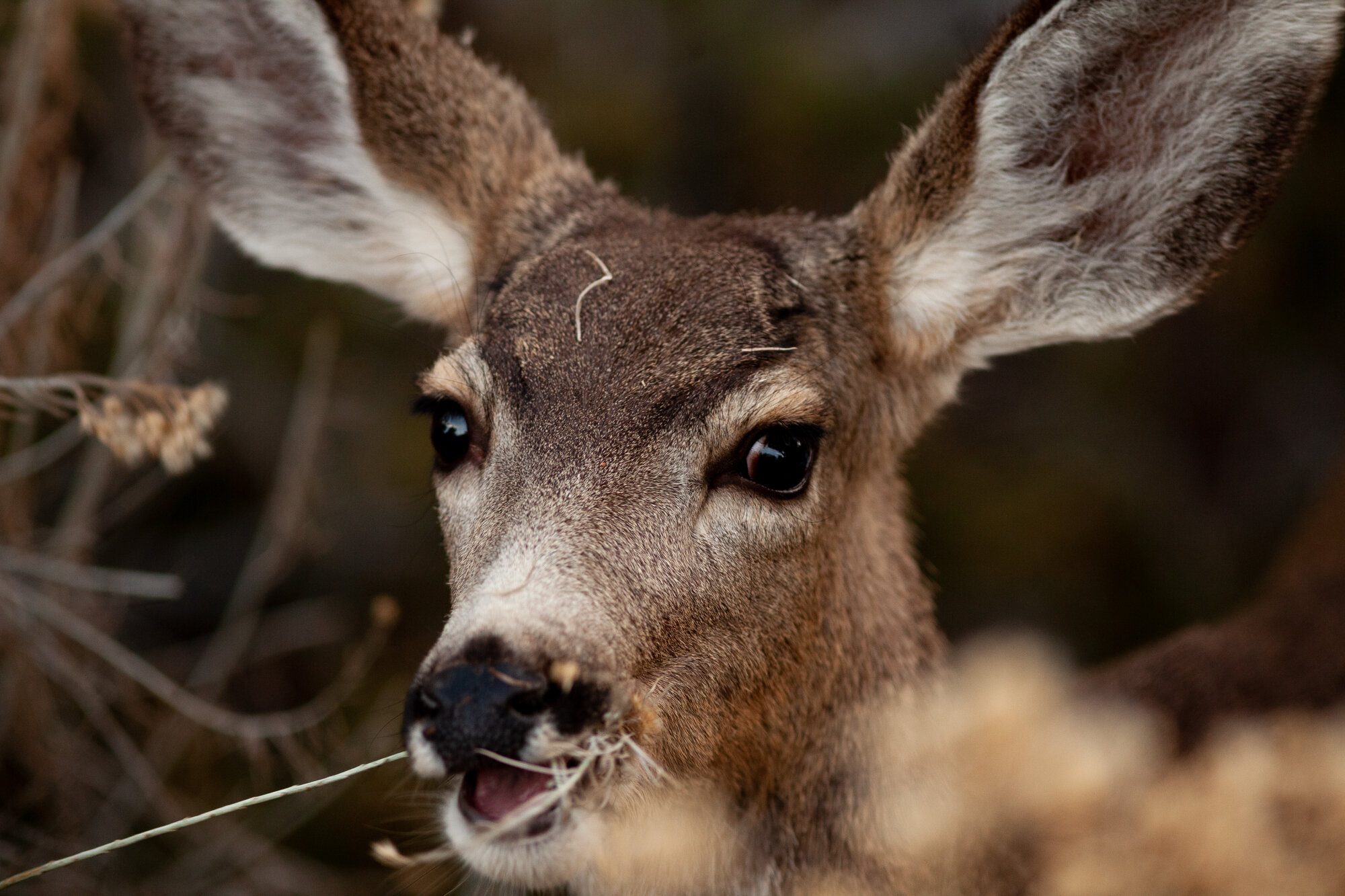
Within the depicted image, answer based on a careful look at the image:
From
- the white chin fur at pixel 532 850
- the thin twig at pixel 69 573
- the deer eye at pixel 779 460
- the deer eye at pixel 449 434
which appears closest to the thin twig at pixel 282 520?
the thin twig at pixel 69 573

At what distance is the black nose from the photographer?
2285 mm

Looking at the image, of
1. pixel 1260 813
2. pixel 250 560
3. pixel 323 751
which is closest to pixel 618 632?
pixel 1260 813

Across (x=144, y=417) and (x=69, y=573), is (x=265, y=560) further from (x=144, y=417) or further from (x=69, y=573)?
(x=144, y=417)

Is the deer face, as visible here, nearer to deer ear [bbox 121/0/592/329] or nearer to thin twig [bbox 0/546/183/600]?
deer ear [bbox 121/0/592/329]

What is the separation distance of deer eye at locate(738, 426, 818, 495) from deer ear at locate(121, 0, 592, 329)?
106 cm

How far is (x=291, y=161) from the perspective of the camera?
406cm

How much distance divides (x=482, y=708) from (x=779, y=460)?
3.35 feet

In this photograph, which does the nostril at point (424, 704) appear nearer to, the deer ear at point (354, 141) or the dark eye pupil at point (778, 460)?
the dark eye pupil at point (778, 460)

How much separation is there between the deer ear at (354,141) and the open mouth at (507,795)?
1623mm

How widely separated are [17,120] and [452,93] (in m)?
1.50

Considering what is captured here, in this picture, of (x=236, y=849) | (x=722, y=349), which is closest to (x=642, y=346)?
(x=722, y=349)

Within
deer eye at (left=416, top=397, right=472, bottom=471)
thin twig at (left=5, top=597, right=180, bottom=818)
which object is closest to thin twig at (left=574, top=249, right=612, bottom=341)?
deer eye at (left=416, top=397, right=472, bottom=471)

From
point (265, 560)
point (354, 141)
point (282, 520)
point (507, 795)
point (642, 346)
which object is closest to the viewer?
point (507, 795)

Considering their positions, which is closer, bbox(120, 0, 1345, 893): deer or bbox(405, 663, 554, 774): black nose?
bbox(405, 663, 554, 774): black nose
